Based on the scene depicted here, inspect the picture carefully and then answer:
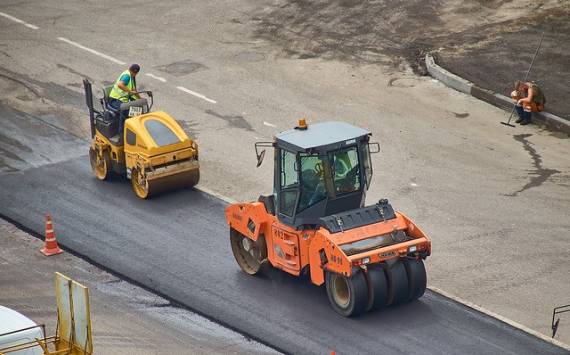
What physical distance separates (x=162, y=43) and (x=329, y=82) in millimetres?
5218

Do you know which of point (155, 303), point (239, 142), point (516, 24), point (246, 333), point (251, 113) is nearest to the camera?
point (246, 333)

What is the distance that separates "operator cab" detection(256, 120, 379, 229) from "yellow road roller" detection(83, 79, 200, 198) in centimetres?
408

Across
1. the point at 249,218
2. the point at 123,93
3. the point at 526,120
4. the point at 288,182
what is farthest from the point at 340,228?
the point at 526,120

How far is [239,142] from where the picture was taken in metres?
21.0

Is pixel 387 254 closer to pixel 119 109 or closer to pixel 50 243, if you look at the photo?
pixel 50 243

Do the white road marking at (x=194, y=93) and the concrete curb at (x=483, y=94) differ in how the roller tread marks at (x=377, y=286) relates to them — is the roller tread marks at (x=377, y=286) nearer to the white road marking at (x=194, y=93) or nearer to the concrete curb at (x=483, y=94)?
the concrete curb at (x=483, y=94)

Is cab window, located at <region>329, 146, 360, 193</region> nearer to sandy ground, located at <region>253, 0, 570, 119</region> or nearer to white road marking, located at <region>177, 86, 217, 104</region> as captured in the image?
white road marking, located at <region>177, 86, 217, 104</region>

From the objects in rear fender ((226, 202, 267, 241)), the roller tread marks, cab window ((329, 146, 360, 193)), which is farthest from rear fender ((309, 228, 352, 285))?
rear fender ((226, 202, 267, 241))

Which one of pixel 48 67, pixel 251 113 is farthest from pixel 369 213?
pixel 48 67

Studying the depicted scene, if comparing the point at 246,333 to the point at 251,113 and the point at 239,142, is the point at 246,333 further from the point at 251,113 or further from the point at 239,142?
the point at 251,113

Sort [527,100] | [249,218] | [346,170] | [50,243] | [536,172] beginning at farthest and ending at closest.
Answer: [527,100], [536,172], [50,243], [249,218], [346,170]

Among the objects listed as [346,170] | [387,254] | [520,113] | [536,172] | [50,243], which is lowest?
[50,243]

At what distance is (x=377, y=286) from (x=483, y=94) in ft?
34.6

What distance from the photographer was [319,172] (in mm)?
14336
